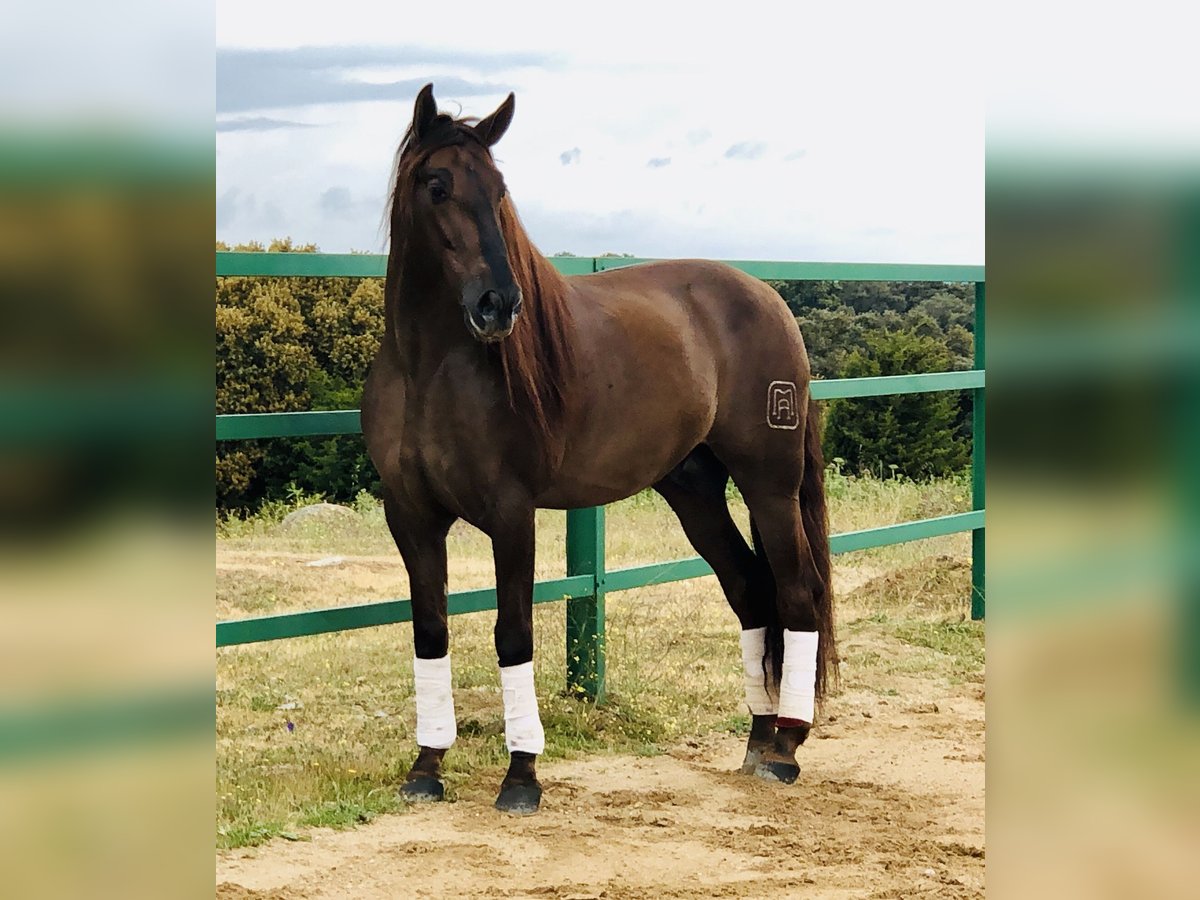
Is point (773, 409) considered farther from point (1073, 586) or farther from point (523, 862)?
point (1073, 586)

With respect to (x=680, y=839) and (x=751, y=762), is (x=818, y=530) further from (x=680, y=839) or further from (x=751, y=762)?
(x=680, y=839)

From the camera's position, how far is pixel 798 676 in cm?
425

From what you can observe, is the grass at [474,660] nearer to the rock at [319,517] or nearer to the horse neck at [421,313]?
the rock at [319,517]

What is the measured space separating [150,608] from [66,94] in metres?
0.30

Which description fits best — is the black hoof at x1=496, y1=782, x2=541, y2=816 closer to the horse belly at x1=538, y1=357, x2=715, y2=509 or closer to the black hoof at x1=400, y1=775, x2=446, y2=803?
the black hoof at x1=400, y1=775, x2=446, y2=803

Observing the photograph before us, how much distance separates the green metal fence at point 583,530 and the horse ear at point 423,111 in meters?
0.67

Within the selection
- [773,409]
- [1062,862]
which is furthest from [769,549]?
[1062,862]

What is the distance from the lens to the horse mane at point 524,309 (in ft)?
11.6

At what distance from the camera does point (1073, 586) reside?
700 mm

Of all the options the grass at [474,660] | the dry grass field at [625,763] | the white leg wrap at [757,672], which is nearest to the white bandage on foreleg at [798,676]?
the white leg wrap at [757,672]

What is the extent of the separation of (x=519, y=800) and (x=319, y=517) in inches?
202

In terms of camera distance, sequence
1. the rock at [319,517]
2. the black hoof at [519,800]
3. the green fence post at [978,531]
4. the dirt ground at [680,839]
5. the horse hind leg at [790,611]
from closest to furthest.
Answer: the dirt ground at [680,839], the black hoof at [519,800], the horse hind leg at [790,611], the green fence post at [978,531], the rock at [319,517]

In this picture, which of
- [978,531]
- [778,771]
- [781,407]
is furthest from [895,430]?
[778,771]

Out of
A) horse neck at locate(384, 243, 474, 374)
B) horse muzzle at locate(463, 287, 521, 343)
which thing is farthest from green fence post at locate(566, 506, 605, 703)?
horse muzzle at locate(463, 287, 521, 343)
